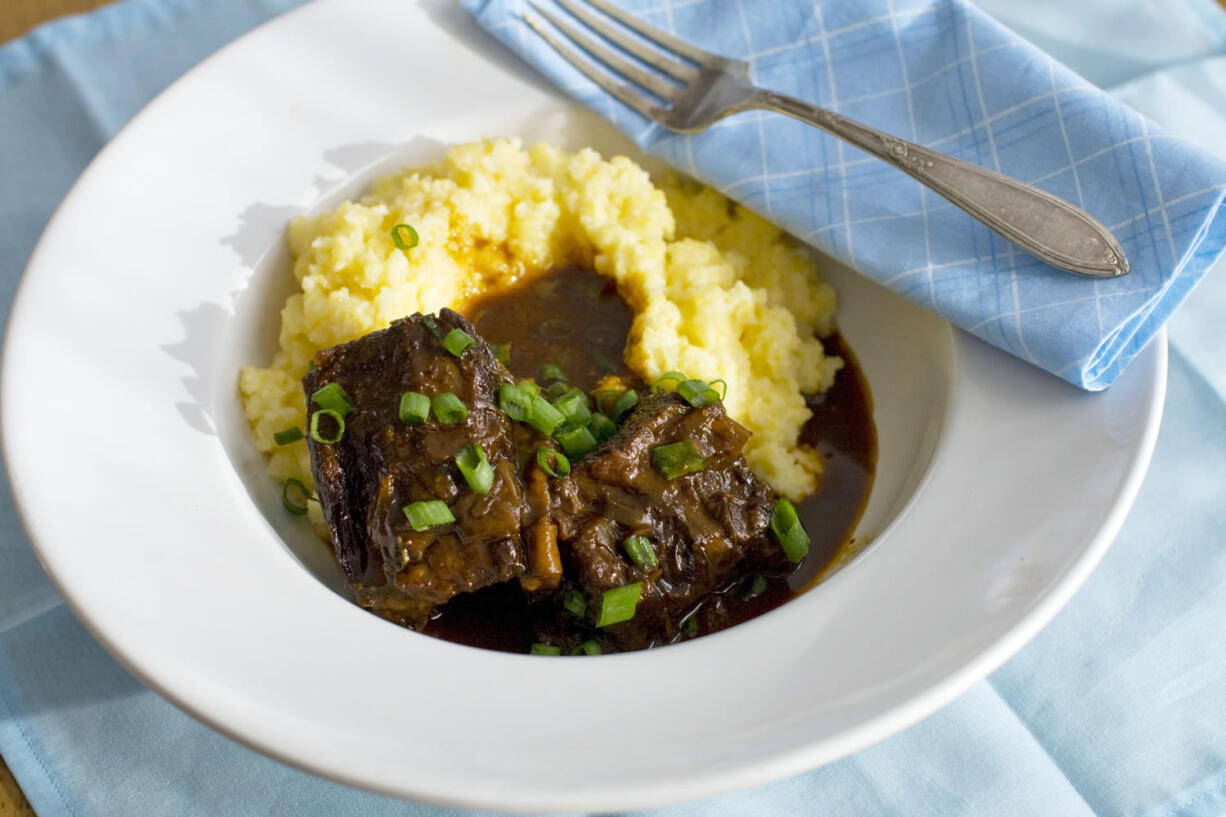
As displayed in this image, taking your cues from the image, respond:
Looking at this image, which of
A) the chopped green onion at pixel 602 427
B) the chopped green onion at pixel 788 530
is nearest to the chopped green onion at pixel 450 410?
the chopped green onion at pixel 602 427

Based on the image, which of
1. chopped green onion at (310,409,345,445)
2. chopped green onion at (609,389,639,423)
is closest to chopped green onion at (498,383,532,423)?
chopped green onion at (609,389,639,423)

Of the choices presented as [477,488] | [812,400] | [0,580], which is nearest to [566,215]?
[812,400]

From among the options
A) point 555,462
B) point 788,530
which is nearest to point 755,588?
point 788,530

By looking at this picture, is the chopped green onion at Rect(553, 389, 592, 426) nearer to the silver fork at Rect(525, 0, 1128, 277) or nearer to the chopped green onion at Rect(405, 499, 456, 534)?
the chopped green onion at Rect(405, 499, 456, 534)

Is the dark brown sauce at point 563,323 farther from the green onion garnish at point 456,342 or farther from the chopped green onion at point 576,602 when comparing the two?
the chopped green onion at point 576,602

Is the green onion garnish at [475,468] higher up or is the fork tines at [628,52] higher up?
the fork tines at [628,52]

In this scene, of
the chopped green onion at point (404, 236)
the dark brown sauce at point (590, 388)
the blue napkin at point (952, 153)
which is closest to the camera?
the blue napkin at point (952, 153)

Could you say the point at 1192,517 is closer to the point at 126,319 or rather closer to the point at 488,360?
the point at 488,360
